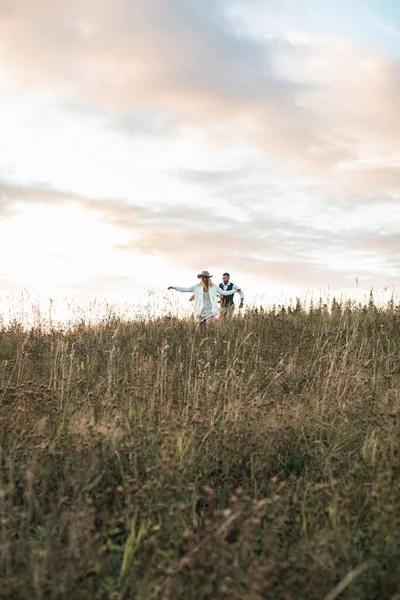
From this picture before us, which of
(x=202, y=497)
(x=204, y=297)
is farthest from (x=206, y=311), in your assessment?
(x=202, y=497)

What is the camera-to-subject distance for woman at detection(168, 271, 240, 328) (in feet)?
45.0

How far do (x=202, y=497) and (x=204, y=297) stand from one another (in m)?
10.2

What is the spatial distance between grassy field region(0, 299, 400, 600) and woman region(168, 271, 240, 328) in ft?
18.8

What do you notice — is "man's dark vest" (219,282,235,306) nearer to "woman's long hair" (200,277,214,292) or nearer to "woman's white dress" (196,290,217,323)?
"woman's long hair" (200,277,214,292)

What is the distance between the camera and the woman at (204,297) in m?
13.7

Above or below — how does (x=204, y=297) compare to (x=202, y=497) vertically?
above

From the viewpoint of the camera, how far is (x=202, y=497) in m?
3.88

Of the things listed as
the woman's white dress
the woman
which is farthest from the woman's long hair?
the woman's white dress

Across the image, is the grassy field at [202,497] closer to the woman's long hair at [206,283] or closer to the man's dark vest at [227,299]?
the woman's long hair at [206,283]

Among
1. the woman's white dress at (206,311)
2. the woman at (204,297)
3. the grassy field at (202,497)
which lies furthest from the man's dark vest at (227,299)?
the grassy field at (202,497)

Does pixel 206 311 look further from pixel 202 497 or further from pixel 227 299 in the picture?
pixel 202 497

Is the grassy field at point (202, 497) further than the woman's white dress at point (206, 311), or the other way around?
the woman's white dress at point (206, 311)

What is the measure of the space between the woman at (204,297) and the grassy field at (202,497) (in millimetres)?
5745

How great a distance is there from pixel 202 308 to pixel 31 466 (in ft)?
31.8
